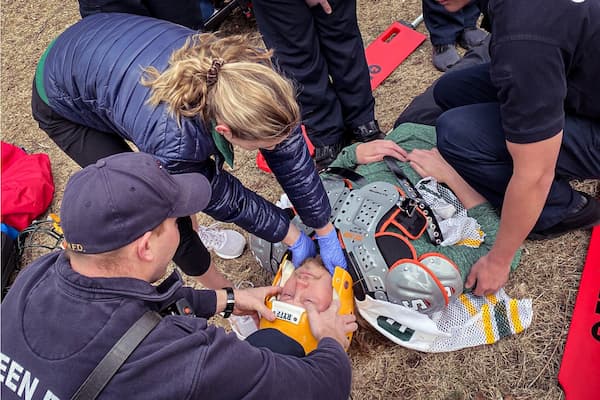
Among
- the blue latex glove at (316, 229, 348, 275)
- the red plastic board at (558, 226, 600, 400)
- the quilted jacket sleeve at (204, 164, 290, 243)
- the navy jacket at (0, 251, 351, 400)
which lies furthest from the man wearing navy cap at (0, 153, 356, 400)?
the red plastic board at (558, 226, 600, 400)

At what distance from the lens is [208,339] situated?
50.0 inches

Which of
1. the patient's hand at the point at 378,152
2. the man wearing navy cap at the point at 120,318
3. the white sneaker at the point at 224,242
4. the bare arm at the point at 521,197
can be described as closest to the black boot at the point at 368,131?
the patient's hand at the point at 378,152

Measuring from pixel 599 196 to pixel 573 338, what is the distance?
80 centimetres

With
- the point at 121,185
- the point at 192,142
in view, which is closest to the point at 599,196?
the point at 192,142

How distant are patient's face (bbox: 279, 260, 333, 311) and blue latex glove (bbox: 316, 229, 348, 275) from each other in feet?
0.12

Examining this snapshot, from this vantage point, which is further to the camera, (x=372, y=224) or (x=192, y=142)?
(x=372, y=224)

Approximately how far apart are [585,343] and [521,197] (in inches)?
Answer: 32.6

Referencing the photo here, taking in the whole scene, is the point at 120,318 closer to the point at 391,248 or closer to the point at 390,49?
the point at 391,248

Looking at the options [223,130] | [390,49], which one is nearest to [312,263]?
[223,130]

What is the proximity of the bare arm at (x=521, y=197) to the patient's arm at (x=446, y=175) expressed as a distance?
0.37 meters

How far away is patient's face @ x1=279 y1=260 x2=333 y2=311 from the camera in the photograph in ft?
7.15

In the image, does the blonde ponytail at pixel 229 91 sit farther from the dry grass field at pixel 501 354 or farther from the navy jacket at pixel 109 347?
the dry grass field at pixel 501 354

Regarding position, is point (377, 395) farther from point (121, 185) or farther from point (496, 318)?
point (121, 185)

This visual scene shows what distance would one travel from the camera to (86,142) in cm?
217
